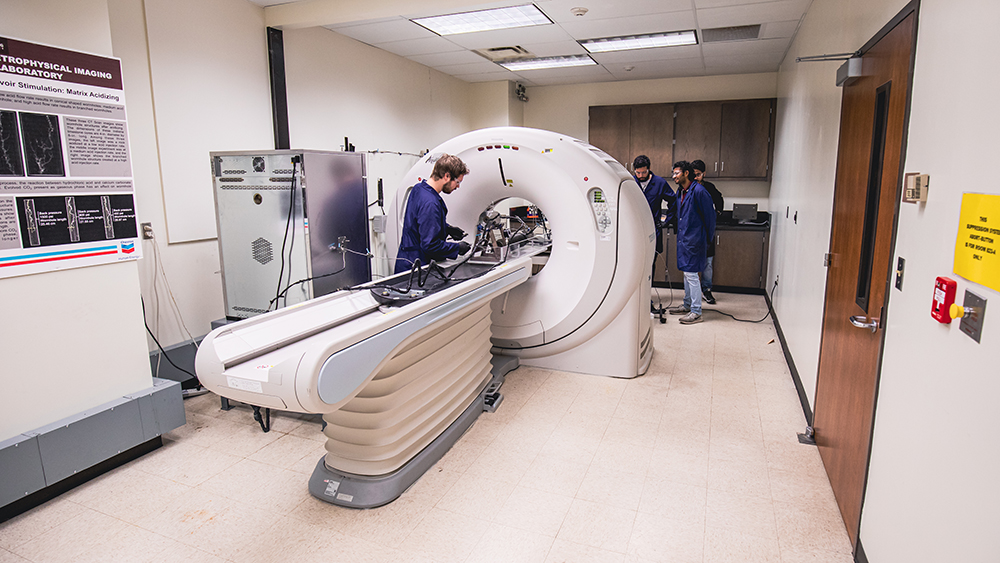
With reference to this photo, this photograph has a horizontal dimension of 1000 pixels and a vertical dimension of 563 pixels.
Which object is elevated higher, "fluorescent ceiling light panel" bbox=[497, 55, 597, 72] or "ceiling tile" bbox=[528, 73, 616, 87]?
"ceiling tile" bbox=[528, 73, 616, 87]

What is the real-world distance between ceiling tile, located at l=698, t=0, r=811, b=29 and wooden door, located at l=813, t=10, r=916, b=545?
1.92 meters

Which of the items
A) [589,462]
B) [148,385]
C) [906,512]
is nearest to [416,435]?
[589,462]

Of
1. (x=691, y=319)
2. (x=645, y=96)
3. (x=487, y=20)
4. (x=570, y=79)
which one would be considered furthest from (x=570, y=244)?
(x=645, y=96)

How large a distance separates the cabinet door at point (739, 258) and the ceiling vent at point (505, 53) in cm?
287

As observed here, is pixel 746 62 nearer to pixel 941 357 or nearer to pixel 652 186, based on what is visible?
pixel 652 186

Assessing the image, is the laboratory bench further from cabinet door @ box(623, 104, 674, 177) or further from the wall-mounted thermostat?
the wall-mounted thermostat

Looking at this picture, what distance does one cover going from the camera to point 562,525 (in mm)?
2166

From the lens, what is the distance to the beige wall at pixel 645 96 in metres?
6.73

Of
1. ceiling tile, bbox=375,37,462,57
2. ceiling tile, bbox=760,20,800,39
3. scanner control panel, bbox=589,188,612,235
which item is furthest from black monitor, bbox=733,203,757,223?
ceiling tile, bbox=375,37,462,57

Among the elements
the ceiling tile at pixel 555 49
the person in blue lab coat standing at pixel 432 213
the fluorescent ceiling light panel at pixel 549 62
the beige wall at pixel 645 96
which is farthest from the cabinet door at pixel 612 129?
the person in blue lab coat standing at pixel 432 213

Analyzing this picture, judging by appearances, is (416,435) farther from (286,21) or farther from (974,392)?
(286,21)

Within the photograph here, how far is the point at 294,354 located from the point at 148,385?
4.81 ft

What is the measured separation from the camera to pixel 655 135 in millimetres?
6898

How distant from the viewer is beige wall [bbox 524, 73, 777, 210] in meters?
6.73
